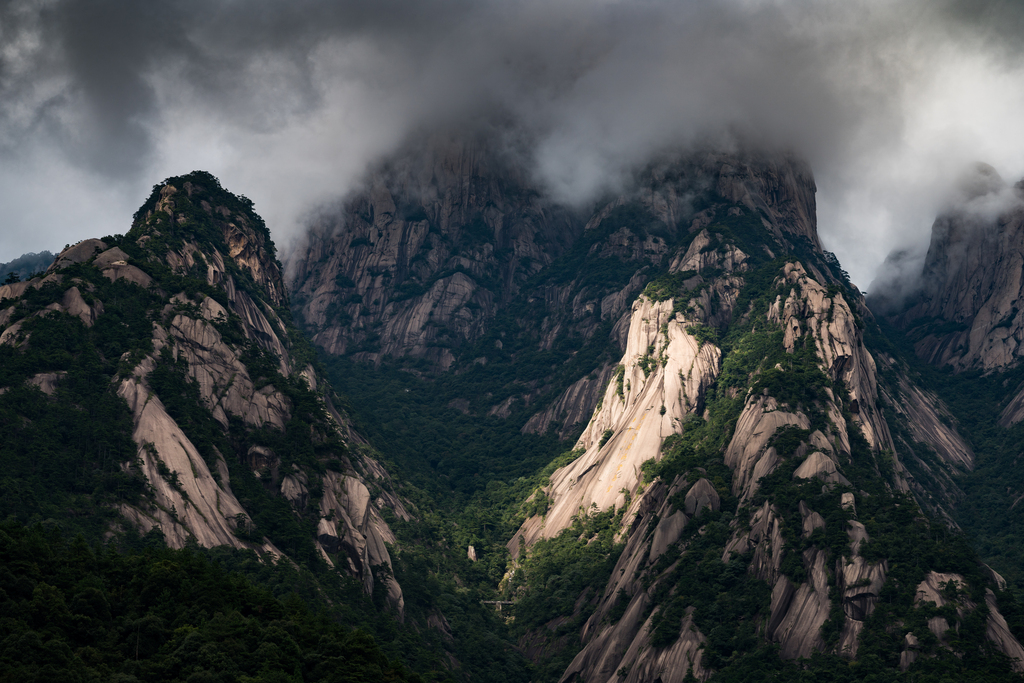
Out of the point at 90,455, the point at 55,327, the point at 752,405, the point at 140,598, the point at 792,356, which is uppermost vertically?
the point at 792,356

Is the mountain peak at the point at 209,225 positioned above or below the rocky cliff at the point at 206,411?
above

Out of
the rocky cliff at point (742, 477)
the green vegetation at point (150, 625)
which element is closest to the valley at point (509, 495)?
the green vegetation at point (150, 625)

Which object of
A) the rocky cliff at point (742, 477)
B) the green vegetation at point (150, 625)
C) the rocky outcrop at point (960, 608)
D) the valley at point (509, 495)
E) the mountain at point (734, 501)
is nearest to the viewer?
the green vegetation at point (150, 625)

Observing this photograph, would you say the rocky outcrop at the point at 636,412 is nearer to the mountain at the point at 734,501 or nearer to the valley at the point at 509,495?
the mountain at the point at 734,501

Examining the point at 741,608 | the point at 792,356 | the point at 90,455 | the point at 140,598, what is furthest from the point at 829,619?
the point at 90,455

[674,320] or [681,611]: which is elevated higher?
[674,320]

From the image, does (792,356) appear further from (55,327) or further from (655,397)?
(55,327)

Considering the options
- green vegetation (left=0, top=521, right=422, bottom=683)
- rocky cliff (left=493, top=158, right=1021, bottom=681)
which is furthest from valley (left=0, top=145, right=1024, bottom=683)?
rocky cliff (left=493, top=158, right=1021, bottom=681)

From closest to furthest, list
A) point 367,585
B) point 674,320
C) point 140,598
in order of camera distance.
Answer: point 140,598
point 367,585
point 674,320
